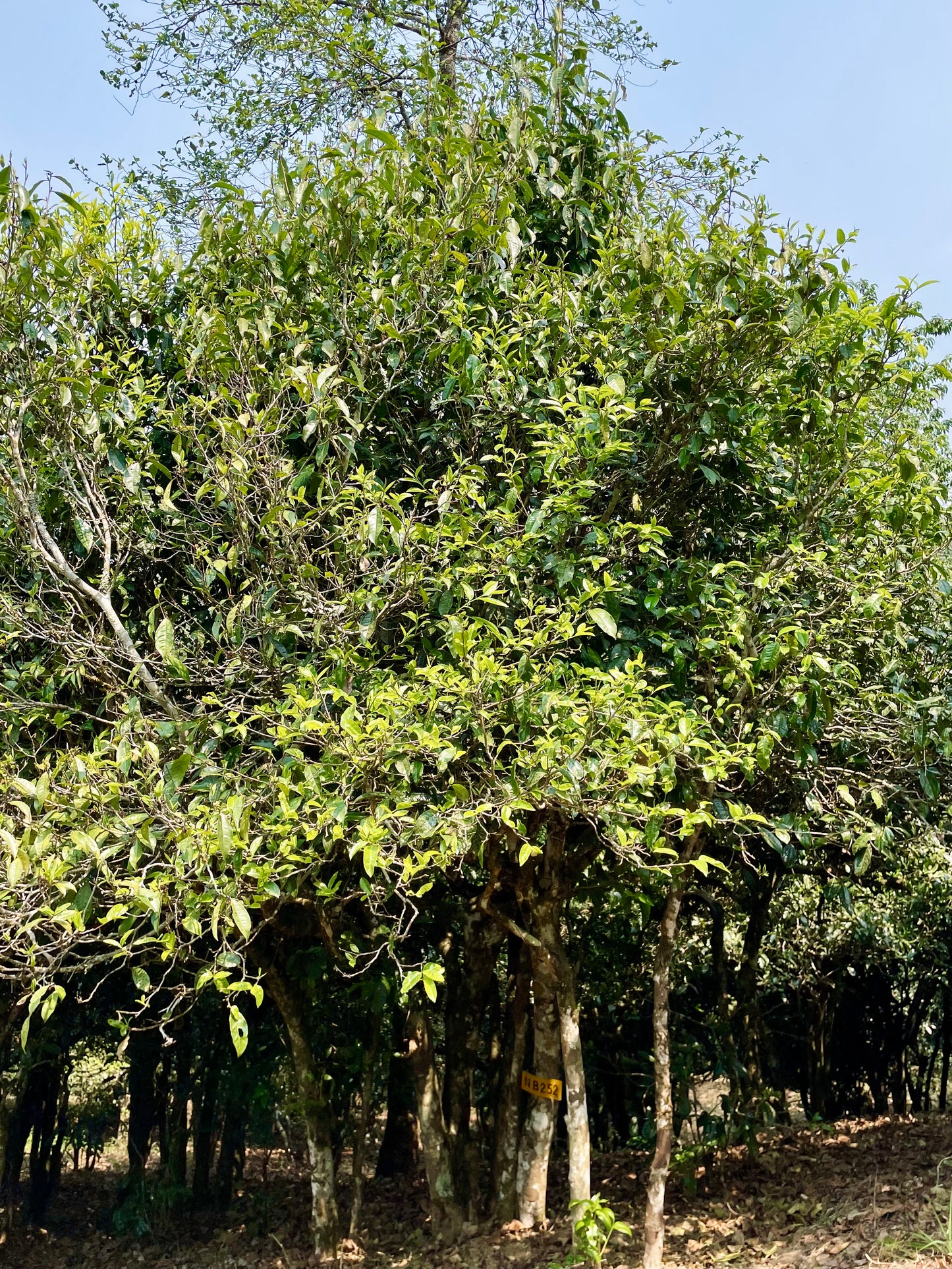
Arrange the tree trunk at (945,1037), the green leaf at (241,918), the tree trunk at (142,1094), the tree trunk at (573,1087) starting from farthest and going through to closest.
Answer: the tree trunk at (945,1037) < the tree trunk at (142,1094) < the tree trunk at (573,1087) < the green leaf at (241,918)

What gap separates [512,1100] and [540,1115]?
42 centimetres

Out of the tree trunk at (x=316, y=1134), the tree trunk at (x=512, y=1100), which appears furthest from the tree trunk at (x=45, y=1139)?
the tree trunk at (x=512, y=1100)

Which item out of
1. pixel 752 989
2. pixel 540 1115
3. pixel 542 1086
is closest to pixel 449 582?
pixel 542 1086

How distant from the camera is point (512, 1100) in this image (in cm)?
614

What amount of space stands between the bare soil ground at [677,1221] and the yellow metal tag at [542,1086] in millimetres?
749

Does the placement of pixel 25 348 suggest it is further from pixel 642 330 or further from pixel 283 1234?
pixel 283 1234

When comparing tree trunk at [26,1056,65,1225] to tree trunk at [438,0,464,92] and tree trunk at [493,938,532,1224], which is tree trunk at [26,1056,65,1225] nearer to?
tree trunk at [493,938,532,1224]

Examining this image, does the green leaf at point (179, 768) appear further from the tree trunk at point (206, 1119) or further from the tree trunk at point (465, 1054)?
the tree trunk at point (206, 1119)

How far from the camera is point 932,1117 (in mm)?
7867

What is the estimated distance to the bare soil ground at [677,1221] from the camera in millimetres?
5180

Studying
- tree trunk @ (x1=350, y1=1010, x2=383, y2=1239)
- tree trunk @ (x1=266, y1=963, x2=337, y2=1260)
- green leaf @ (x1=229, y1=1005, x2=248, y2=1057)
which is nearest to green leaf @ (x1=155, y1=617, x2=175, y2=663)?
green leaf @ (x1=229, y1=1005, x2=248, y2=1057)

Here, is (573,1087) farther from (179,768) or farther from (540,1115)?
(179,768)

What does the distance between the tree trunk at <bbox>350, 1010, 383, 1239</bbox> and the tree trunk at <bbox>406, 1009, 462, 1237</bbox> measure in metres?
0.30

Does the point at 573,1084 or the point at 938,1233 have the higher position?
the point at 573,1084
